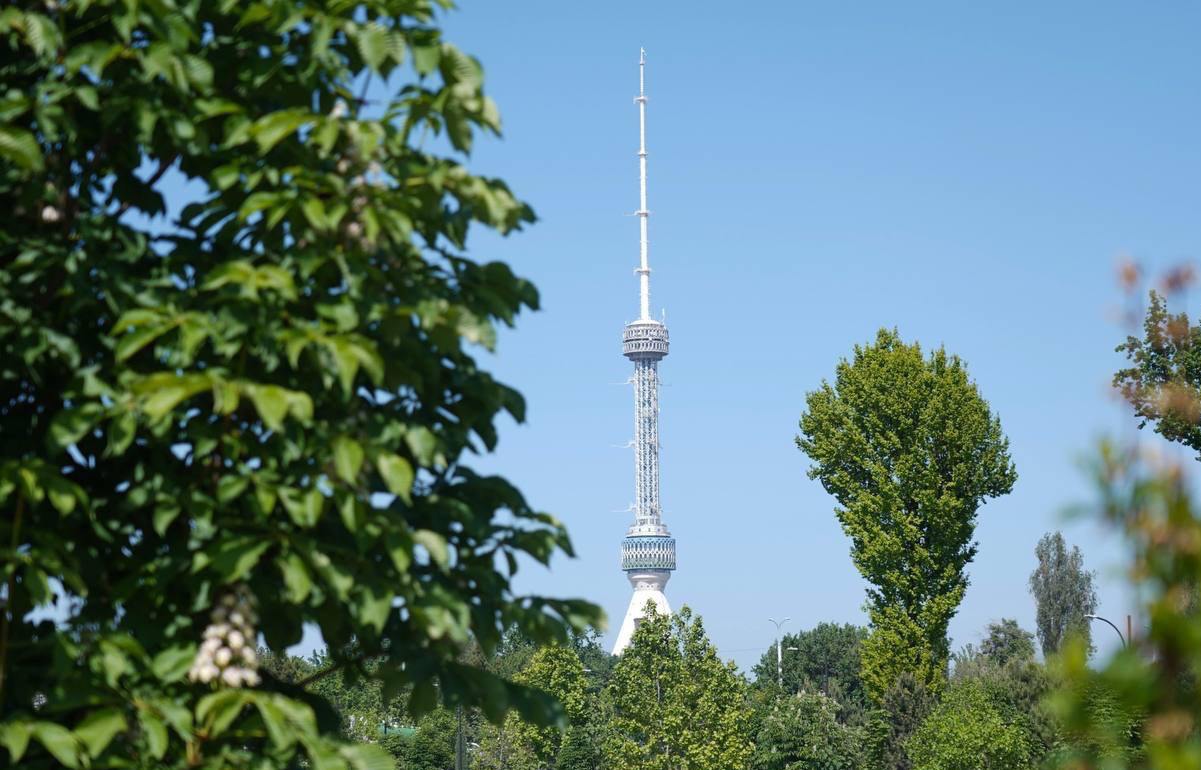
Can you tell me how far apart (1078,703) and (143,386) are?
4.68m

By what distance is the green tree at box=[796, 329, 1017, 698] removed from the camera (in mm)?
49844

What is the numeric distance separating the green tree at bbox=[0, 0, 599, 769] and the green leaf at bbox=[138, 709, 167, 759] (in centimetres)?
1

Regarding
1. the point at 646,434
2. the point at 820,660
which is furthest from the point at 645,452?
the point at 820,660

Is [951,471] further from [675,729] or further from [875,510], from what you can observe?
[675,729]

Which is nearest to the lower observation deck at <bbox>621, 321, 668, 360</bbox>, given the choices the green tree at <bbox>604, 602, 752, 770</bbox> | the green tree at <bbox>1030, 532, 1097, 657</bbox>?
the green tree at <bbox>1030, 532, 1097, 657</bbox>

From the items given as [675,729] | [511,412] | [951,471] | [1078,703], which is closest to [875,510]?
[951,471]

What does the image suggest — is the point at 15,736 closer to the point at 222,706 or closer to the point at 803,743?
the point at 222,706

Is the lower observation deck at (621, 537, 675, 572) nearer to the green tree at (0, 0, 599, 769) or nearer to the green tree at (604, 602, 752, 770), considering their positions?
the green tree at (604, 602, 752, 770)

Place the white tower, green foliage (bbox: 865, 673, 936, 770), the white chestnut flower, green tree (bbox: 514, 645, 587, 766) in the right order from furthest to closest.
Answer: the white tower → green tree (bbox: 514, 645, 587, 766) → green foliage (bbox: 865, 673, 936, 770) → the white chestnut flower

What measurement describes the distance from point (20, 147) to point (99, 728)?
255 cm

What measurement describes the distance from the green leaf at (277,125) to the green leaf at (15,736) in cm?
271

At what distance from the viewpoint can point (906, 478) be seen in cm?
5156

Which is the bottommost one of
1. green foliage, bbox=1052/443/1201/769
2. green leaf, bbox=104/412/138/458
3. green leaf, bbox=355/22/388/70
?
green foliage, bbox=1052/443/1201/769

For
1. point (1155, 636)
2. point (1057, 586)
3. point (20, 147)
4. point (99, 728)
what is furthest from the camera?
point (1057, 586)
